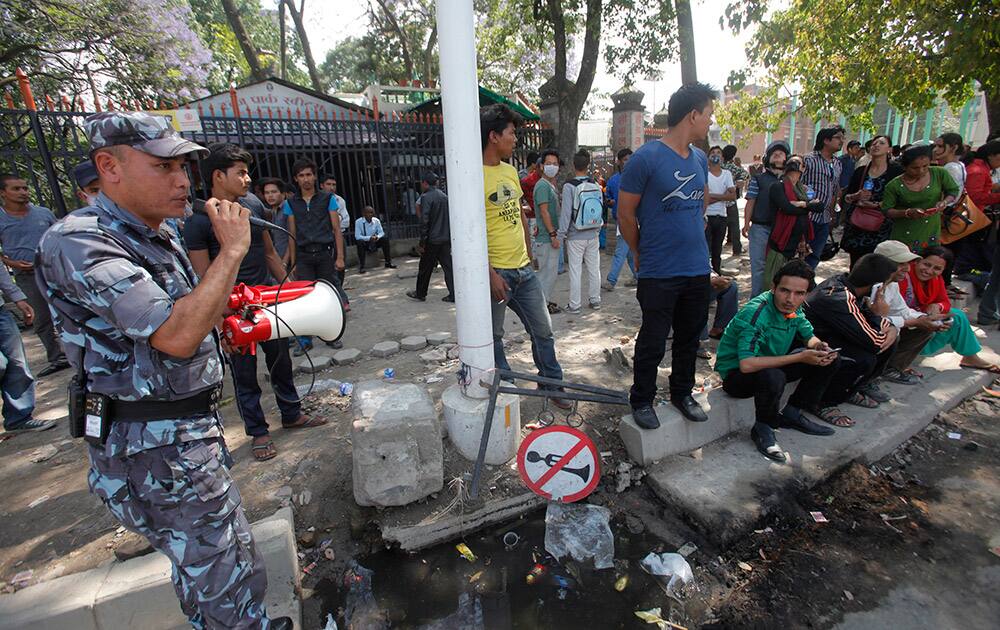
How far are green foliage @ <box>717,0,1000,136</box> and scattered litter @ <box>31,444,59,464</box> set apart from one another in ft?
32.2

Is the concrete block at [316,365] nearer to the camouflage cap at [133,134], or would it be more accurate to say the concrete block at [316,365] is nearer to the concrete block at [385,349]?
the concrete block at [385,349]

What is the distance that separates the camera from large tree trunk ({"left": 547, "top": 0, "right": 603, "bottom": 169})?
9.68 m

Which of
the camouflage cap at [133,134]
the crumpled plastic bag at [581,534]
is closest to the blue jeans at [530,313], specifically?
the crumpled plastic bag at [581,534]

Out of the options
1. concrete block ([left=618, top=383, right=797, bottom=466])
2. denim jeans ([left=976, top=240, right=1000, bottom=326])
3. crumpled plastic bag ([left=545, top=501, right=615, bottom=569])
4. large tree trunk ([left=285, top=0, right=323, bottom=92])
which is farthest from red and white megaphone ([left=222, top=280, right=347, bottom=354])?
large tree trunk ([left=285, top=0, right=323, bottom=92])

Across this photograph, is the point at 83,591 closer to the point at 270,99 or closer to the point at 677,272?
the point at 677,272

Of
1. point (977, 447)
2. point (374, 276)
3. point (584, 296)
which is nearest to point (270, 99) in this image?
point (374, 276)

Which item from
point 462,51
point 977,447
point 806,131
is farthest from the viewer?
point 806,131

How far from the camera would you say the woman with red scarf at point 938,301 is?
4.17m

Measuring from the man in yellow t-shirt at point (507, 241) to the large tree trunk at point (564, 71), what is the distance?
7562mm

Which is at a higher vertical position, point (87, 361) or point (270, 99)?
point (270, 99)

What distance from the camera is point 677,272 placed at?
9.41 ft

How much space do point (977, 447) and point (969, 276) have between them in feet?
13.9

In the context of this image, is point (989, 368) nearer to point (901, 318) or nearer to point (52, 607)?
point (901, 318)

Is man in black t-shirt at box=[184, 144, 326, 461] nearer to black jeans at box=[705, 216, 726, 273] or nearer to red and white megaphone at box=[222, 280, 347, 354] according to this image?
red and white megaphone at box=[222, 280, 347, 354]
